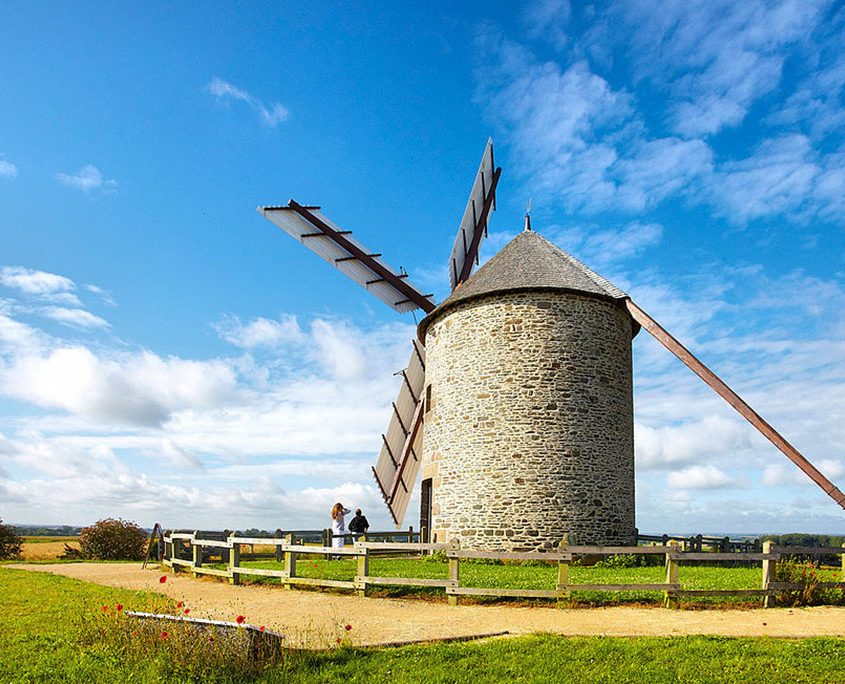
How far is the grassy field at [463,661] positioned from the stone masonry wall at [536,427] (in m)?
8.46

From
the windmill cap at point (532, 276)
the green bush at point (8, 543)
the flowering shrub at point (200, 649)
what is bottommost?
the green bush at point (8, 543)

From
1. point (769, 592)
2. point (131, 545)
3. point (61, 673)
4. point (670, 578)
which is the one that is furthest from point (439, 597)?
point (131, 545)

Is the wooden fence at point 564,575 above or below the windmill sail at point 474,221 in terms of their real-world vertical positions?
below

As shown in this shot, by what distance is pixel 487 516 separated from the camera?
16.9 meters

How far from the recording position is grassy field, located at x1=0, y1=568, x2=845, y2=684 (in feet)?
22.1

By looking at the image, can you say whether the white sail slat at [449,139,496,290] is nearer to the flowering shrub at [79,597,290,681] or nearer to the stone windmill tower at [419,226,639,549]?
the stone windmill tower at [419,226,639,549]

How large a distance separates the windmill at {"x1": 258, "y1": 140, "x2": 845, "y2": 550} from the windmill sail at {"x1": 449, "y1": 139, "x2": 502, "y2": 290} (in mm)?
3971

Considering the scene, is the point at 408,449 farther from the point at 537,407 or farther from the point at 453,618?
the point at 453,618

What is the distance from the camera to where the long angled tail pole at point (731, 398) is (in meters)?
15.3

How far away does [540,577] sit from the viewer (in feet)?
43.5

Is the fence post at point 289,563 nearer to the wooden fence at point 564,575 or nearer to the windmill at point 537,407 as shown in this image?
the wooden fence at point 564,575

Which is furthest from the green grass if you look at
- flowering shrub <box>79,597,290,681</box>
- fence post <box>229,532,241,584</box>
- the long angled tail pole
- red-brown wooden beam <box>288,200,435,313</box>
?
red-brown wooden beam <box>288,200,435,313</box>

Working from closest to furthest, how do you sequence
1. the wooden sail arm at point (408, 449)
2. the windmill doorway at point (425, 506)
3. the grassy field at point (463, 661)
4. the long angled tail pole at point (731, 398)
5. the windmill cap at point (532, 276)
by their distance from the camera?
the grassy field at point (463, 661), the long angled tail pole at point (731, 398), the windmill cap at point (532, 276), the windmill doorway at point (425, 506), the wooden sail arm at point (408, 449)

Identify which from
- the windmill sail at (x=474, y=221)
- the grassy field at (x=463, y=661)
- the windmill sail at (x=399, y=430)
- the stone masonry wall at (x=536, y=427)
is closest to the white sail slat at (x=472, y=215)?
the windmill sail at (x=474, y=221)
